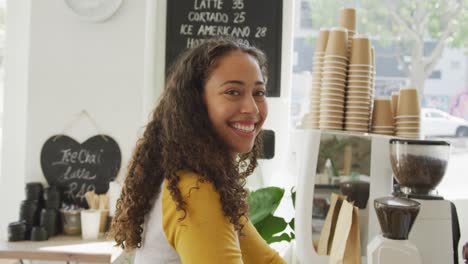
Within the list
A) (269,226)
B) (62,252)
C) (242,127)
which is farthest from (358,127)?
(62,252)

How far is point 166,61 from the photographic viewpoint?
217 cm

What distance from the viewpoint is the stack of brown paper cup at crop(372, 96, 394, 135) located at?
58.2 inches

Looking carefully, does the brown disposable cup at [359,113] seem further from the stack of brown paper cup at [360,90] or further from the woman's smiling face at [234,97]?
the woman's smiling face at [234,97]

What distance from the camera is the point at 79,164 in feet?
7.18

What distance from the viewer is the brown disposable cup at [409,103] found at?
1462mm

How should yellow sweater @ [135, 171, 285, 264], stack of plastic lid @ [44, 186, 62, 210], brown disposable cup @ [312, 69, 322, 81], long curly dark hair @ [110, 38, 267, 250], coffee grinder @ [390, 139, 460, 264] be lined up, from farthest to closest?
stack of plastic lid @ [44, 186, 62, 210]
brown disposable cup @ [312, 69, 322, 81]
coffee grinder @ [390, 139, 460, 264]
long curly dark hair @ [110, 38, 267, 250]
yellow sweater @ [135, 171, 285, 264]

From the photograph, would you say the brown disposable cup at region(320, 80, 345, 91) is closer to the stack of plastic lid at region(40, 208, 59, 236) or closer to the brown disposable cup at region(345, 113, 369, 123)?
the brown disposable cup at region(345, 113, 369, 123)

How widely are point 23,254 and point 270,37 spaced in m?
1.32

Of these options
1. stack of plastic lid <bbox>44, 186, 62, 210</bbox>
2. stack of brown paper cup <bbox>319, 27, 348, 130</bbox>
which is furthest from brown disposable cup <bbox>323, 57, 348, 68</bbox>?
stack of plastic lid <bbox>44, 186, 62, 210</bbox>

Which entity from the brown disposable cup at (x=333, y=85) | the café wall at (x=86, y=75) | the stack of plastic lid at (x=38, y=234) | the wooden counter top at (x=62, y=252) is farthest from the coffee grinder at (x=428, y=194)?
the stack of plastic lid at (x=38, y=234)

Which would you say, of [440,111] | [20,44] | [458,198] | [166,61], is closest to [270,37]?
[166,61]

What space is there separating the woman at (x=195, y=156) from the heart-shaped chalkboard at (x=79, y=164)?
1207mm

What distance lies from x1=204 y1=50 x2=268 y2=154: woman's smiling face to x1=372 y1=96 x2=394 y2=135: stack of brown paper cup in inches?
26.8

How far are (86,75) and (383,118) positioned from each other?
4.41 ft
